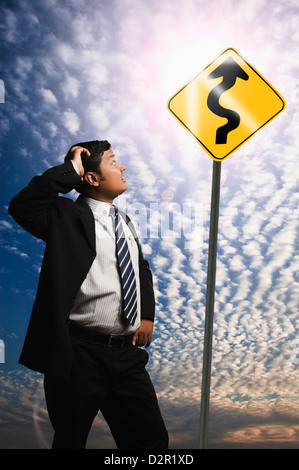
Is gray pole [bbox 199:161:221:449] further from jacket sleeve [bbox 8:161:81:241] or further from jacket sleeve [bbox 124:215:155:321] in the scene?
jacket sleeve [bbox 8:161:81:241]

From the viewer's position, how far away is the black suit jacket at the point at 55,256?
2492 millimetres

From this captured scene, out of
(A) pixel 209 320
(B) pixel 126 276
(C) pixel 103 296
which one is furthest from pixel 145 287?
(A) pixel 209 320

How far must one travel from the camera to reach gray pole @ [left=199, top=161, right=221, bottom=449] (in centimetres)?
218

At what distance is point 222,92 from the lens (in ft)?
10.0

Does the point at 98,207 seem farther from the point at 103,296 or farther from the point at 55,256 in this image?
the point at 103,296

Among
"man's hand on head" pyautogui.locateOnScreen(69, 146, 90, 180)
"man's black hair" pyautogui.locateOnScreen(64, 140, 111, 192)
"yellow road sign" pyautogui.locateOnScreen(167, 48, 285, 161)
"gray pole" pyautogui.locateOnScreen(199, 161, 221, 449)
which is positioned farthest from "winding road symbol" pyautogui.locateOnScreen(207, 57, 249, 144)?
"man's hand on head" pyautogui.locateOnScreen(69, 146, 90, 180)

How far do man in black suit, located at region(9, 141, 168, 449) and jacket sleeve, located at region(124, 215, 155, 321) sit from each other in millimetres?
103

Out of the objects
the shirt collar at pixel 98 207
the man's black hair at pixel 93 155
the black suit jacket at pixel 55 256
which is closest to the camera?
the black suit jacket at pixel 55 256

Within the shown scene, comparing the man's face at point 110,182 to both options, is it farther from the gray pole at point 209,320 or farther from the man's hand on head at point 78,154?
the gray pole at point 209,320

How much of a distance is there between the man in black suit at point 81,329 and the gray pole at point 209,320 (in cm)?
68

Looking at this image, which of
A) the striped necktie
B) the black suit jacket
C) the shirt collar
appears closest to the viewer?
the black suit jacket

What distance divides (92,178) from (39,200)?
56 cm

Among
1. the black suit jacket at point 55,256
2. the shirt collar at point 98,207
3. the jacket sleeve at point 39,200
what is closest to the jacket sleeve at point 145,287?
the shirt collar at point 98,207

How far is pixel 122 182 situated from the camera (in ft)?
10.4
